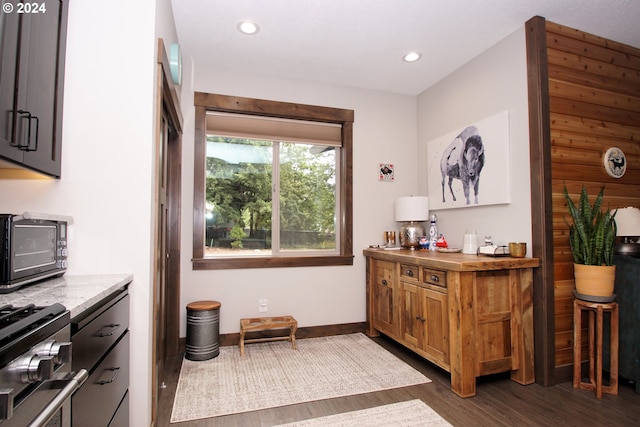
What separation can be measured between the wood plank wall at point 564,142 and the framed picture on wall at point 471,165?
267 millimetres

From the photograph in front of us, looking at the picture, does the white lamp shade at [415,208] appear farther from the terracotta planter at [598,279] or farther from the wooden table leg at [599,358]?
the wooden table leg at [599,358]

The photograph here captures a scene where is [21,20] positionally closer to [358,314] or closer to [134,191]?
[134,191]

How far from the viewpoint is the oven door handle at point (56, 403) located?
2.46 feet

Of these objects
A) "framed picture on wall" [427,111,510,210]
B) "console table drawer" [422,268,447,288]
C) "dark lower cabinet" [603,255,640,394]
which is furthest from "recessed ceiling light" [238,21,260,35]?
"dark lower cabinet" [603,255,640,394]

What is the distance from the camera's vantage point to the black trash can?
2898 mm

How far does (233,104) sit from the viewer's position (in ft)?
11.1

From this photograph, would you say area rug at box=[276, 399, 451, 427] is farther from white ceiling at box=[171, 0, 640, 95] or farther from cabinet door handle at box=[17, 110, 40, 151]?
white ceiling at box=[171, 0, 640, 95]

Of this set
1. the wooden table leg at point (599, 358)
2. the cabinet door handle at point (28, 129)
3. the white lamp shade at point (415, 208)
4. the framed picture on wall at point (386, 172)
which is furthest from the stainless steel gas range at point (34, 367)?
the framed picture on wall at point (386, 172)

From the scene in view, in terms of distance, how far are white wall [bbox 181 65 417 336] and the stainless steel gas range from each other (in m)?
2.37

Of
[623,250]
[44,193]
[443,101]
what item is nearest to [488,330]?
[623,250]

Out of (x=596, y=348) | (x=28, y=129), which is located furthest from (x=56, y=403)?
(x=596, y=348)

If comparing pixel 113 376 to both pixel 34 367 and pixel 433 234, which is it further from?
pixel 433 234

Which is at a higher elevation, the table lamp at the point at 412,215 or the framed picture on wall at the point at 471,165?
the framed picture on wall at the point at 471,165

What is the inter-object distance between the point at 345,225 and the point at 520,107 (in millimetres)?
1914
